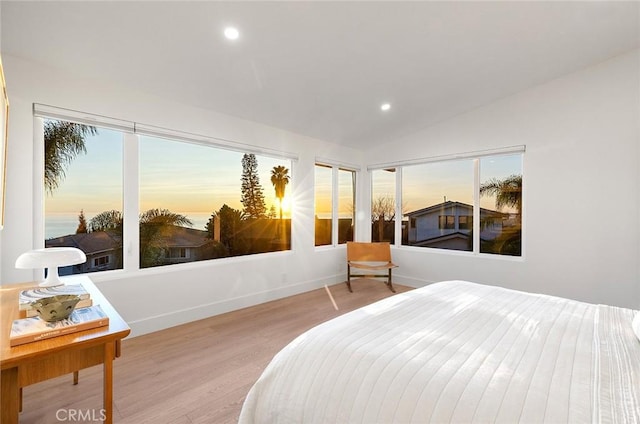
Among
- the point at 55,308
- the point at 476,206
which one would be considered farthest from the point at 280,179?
the point at 55,308

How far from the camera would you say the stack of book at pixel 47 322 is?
112 centimetres

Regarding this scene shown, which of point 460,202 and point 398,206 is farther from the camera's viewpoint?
point 398,206

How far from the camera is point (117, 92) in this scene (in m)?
2.70

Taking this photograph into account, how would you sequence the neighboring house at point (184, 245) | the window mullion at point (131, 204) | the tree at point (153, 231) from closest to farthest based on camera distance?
1. the window mullion at point (131, 204)
2. the tree at point (153, 231)
3. the neighboring house at point (184, 245)

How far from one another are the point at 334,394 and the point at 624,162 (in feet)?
12.4

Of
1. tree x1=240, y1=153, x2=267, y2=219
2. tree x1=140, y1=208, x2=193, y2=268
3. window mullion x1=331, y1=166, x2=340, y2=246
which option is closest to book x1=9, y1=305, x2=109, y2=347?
tree x1=140, y1=208, x2=193, y2=268

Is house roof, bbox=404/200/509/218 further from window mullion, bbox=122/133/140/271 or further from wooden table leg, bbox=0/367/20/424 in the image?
wooden table leg, bbox=0/367/20/424

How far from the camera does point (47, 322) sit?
123 centimetres

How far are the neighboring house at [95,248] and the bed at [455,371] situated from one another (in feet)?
7.48

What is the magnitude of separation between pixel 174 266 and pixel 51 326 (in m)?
2.01

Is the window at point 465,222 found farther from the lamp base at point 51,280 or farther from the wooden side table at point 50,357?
the lamp base at point 51,280

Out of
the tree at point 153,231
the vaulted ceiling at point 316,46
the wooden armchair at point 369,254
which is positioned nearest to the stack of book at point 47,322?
the tree at point 153,231

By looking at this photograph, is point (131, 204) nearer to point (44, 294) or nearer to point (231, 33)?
point (44, 294)

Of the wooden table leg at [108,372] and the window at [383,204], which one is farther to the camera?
the window at [383,204]
